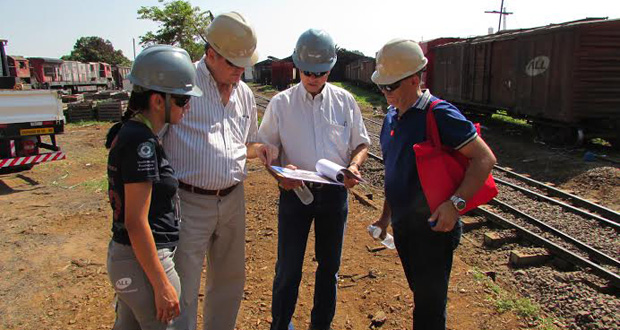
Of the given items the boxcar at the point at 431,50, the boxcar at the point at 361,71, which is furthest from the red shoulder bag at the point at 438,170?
the boxcar at the point at 361,71

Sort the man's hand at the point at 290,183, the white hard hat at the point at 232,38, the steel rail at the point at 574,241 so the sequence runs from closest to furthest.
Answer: the white hard hat at the point at 232,38 → the man's hand at the point at 290,183 → the steel rail at the point at 574,241

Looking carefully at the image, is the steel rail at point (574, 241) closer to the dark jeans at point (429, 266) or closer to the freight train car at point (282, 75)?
the dark jeans at point (429, 266)

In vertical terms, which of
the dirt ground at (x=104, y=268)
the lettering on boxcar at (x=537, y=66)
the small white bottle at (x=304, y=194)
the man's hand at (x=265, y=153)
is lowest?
the dirt ground at (x=104, y=268)

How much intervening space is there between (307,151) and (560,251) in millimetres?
3641

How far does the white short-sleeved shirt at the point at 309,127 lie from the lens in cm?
286

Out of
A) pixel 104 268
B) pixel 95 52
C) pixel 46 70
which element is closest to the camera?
pixel 104 268

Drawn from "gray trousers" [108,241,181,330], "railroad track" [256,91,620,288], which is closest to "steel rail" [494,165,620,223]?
"railroad track" [256,91,620,288]

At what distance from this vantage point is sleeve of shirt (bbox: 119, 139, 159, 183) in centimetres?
171

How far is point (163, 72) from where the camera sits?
1895 millimetres

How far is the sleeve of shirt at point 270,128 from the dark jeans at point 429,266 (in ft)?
3.46

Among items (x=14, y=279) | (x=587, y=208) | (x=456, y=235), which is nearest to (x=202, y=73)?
(x=456, y=235)

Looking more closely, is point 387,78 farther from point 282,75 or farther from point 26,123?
point 282,75

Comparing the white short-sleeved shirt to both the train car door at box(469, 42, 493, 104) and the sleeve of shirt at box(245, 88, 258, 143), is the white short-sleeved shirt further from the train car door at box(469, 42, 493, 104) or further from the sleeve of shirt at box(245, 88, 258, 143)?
the train car door at box(469, 42, 493, 104)

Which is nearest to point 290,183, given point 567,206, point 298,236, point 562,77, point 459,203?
point 298,236
